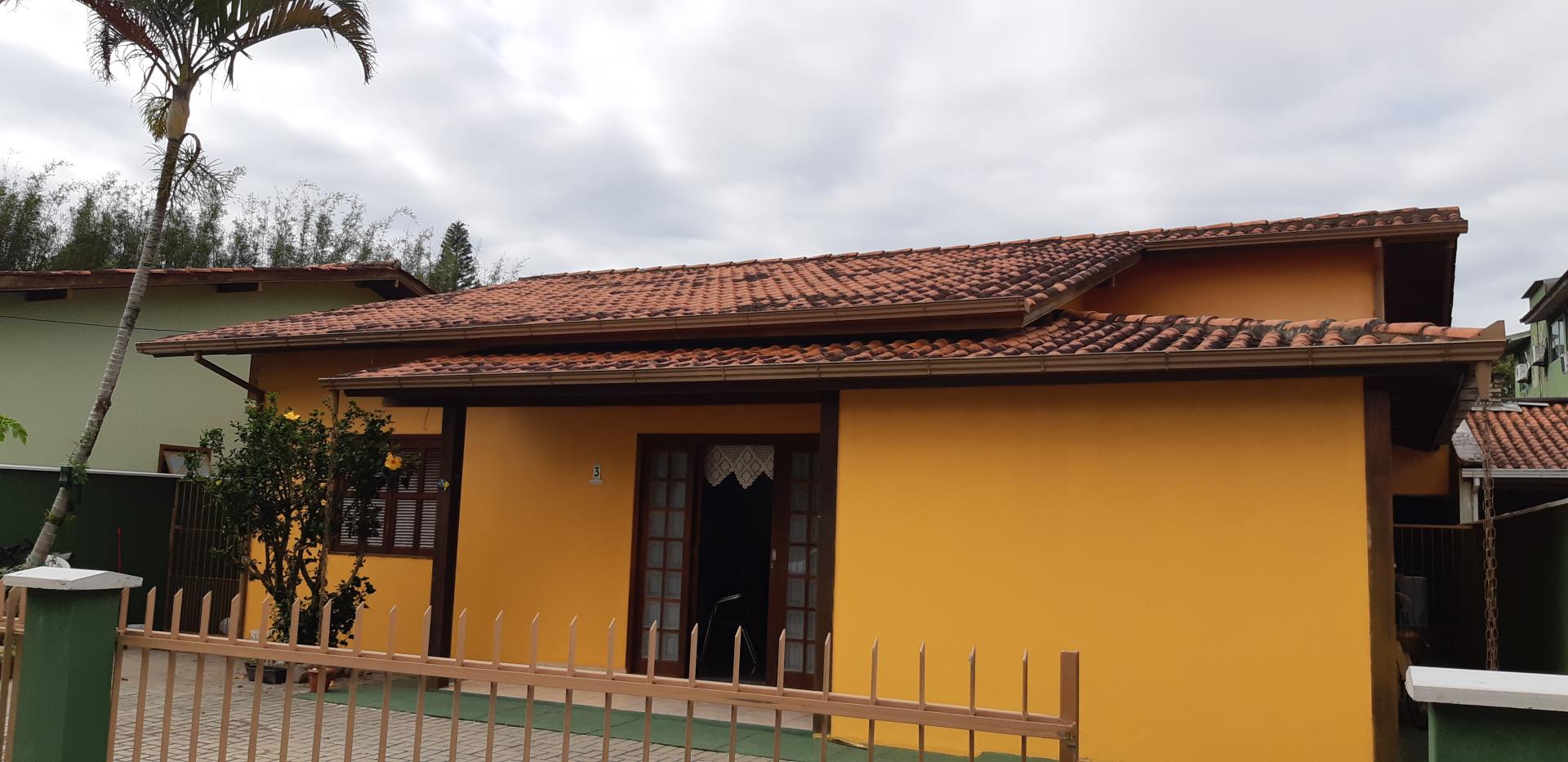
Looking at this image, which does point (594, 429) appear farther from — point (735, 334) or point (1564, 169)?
point (1564, 169)

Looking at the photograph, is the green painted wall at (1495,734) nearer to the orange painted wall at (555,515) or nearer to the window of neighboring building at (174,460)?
the orange painted wall at (555,515)

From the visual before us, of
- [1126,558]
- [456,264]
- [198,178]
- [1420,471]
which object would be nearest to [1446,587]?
[1420,471]

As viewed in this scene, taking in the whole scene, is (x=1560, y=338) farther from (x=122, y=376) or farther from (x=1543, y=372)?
(x=122, y=376)

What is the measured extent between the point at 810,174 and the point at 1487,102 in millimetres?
9324

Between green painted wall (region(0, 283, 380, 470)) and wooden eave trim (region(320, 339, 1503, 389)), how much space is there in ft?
20.3

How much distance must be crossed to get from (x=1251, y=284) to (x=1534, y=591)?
3984 mm

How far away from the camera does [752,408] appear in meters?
9.27

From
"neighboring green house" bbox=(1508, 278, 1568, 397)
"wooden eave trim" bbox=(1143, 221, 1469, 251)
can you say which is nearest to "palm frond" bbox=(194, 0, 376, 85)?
"wooden eave trim" bbox=(1143, 221, 1469, 251)

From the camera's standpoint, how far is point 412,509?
34.3 ft

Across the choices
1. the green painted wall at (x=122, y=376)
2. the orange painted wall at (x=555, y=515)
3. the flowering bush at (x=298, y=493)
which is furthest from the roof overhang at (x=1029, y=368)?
the green painted wall at (x=122, y=376)

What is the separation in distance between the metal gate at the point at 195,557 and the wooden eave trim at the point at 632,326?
5.98 feet

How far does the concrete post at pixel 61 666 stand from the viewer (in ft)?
13.9

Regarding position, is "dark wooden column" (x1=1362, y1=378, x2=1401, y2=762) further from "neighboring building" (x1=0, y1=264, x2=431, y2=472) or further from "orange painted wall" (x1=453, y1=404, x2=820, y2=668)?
"neighboring building" (x1=0, y1=264, x2=431, y2=472)

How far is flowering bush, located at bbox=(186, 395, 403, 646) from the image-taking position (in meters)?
8.77
